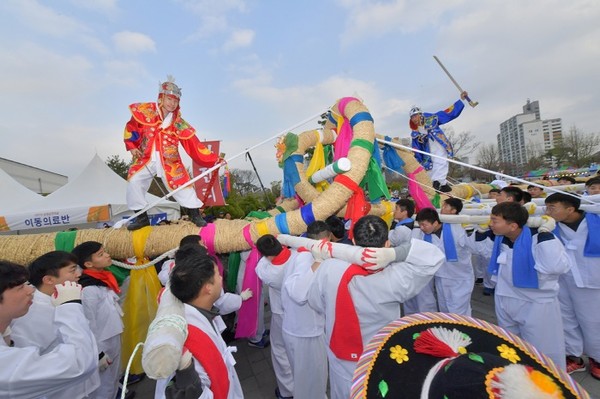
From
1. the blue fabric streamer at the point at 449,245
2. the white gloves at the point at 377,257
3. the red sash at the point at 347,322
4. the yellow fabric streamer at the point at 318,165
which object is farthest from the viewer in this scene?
the yellow fabric streamer at the point at 318,165

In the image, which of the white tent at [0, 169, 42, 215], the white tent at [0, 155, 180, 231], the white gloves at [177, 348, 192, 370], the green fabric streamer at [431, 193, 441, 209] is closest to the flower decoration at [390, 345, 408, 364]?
the white gloves at [177, 348, 192, 370]

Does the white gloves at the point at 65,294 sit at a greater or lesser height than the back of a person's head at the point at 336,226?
greater

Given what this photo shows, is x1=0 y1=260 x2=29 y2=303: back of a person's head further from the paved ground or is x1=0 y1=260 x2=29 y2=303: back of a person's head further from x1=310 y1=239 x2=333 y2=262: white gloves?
the paved ground

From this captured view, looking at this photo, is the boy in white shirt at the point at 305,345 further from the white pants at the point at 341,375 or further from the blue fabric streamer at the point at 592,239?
the blue fabric streamer at the point at 592,239

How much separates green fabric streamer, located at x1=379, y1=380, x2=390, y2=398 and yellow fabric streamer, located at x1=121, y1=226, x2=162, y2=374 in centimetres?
308

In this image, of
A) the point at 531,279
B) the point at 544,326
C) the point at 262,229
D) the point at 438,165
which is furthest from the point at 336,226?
the point at 438,165

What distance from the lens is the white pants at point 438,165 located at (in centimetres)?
611

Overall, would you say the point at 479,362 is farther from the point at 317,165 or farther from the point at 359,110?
the point at 317,165

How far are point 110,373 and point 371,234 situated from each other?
3084 mm

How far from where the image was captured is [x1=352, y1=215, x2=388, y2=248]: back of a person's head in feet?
6.82

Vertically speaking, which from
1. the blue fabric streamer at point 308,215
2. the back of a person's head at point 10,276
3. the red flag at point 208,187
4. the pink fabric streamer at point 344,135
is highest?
the pink fabric streamer at point 344,135

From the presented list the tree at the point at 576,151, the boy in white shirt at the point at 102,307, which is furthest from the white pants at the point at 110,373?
the tree at the point at 576,151

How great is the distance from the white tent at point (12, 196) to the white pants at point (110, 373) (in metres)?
10.8

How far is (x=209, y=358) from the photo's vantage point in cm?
149
